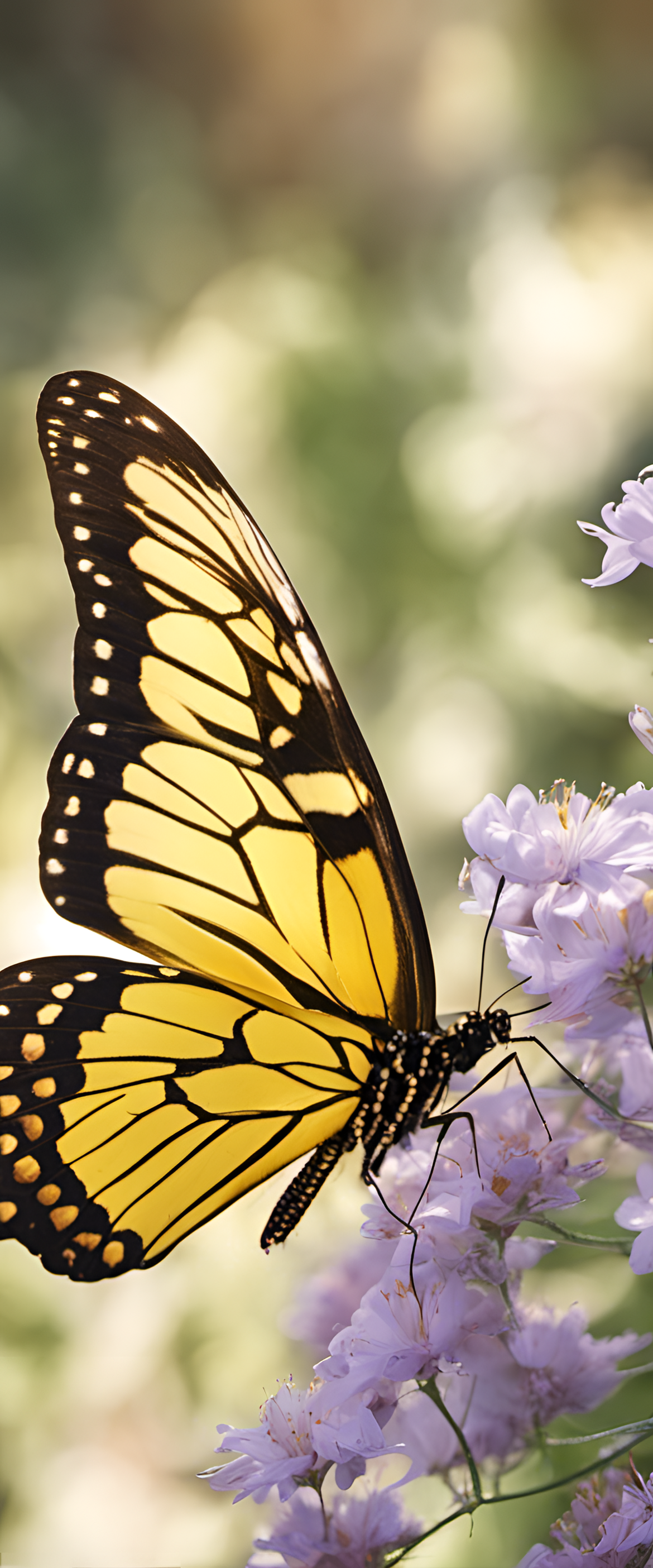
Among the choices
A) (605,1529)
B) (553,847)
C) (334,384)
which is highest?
Answer: (334,384)

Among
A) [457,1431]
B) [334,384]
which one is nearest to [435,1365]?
[457,1431]

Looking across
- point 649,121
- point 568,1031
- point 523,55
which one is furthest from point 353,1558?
point 523,55

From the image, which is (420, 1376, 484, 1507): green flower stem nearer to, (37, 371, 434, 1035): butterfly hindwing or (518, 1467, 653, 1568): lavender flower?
(518, 1467, 653, 1568): lavender flower

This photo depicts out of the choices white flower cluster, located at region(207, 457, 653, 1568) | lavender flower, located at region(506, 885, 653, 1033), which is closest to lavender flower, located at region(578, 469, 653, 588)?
white flower cluster, located at region(207, 457, 653, 1568)

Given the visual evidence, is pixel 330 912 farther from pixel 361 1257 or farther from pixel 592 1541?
pixel 592 1541

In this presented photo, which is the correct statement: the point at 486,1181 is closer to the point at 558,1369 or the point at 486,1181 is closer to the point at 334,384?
the point at 558,1369

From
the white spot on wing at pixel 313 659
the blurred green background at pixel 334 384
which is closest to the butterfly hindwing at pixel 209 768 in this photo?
the white spot on wing at pixel 313 659
